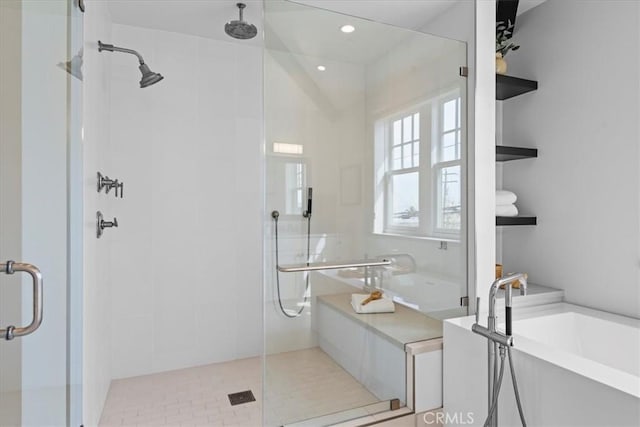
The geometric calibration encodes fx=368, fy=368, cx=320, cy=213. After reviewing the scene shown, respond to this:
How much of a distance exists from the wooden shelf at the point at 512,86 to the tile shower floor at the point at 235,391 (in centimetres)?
188

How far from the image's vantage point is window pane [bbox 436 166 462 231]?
2072mm

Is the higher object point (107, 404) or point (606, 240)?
point (606, 240)

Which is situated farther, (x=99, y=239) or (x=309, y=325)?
(x=99, y=239)

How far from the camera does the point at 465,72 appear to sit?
82.6 inches

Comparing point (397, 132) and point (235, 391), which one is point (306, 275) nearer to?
point (397, 132)

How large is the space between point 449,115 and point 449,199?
477 millimetres

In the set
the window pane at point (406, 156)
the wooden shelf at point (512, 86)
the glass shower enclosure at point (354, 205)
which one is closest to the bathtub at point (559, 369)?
the glass shower enclosure at point (354, 205)

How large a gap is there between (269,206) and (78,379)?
104 cm

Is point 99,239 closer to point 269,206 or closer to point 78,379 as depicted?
point 78,379

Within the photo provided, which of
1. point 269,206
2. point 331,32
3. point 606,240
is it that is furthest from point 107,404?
point 606,240

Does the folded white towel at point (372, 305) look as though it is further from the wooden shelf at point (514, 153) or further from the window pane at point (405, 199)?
the wooden shelf at point (514, 153)
